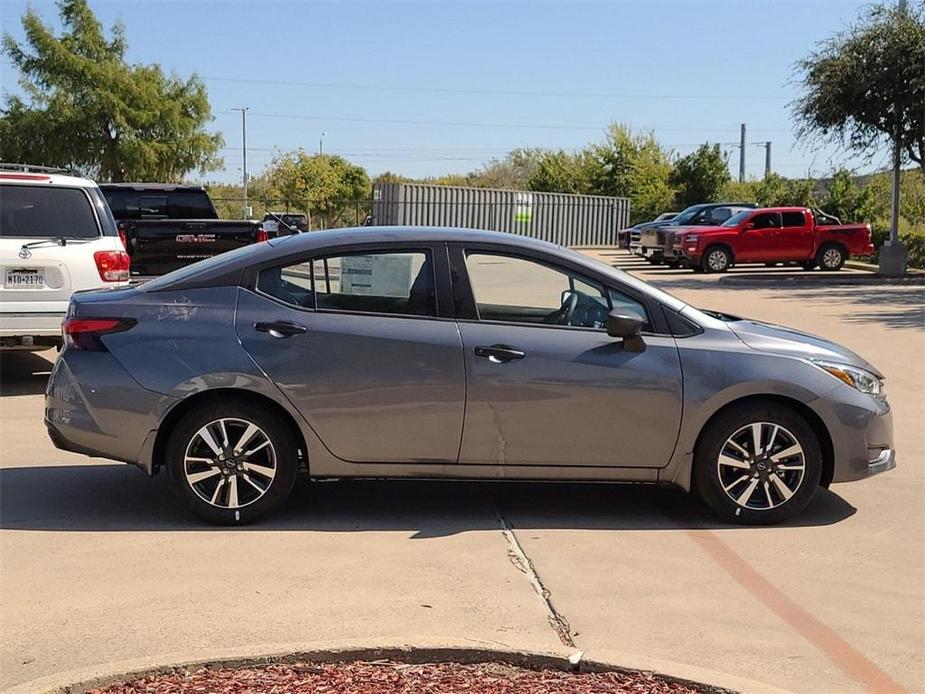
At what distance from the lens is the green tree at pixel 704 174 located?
49281 millimetres

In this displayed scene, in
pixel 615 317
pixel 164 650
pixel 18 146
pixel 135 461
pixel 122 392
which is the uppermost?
pixel 18 146

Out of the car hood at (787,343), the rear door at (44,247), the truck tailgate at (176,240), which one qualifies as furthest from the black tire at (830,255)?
the car hood at (787,343)

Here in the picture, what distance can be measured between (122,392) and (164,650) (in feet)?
6.30

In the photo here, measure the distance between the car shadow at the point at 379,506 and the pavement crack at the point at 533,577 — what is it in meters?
0.06

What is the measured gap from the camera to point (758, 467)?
5.99 meters

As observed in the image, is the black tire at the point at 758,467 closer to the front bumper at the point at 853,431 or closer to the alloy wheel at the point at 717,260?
the front bumper at the point at 853,431

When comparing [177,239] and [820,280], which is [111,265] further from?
[820,280]

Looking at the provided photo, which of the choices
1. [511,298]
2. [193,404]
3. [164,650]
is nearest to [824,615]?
[511,298]

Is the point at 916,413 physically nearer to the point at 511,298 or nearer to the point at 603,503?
the point at 603,503

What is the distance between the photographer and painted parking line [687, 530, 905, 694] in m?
4.14

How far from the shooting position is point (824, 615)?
15.6 feet

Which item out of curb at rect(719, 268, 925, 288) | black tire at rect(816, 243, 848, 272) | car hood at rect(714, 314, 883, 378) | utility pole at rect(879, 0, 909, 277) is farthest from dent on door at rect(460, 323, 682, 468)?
black tire at rect(816, 243, 848, 272)

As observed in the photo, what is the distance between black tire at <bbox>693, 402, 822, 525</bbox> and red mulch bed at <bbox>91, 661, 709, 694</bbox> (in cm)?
226

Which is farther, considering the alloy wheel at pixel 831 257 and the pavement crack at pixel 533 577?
the alloy wheel at pixel 831 257
